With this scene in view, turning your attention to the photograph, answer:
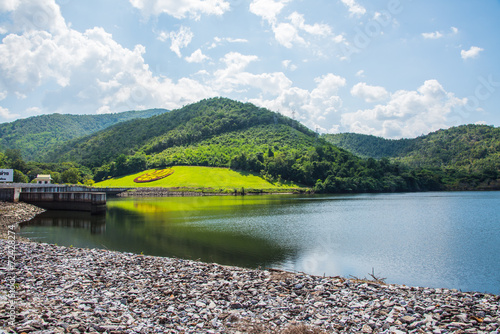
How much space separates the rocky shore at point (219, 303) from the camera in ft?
33.3

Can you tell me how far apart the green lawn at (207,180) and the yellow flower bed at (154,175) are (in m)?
2.23

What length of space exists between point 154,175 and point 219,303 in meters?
136

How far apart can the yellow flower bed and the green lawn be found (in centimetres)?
223

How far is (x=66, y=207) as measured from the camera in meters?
60.4

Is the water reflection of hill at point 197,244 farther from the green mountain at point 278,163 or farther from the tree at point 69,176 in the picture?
the tree at point 69,176

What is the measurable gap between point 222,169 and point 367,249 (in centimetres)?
11978

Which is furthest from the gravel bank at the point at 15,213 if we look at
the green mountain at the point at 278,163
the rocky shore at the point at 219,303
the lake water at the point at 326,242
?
the green mountain at the point at 278,163

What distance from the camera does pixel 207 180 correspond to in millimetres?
130750

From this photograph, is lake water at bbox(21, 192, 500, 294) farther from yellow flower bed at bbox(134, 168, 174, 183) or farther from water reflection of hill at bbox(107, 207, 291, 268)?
yellow flower bed at bbox(134, 168, 174, 183)

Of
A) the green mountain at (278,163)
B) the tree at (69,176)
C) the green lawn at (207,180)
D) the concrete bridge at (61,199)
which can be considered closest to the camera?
the concrete bridge at (61,199)

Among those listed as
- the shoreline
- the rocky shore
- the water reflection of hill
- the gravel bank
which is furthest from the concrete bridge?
the shoreline

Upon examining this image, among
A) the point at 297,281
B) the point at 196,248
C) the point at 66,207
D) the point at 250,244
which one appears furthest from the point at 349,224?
the point at 66,207

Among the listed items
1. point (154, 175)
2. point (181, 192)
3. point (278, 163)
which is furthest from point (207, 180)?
point (278, 163)

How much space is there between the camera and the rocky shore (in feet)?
33.3
